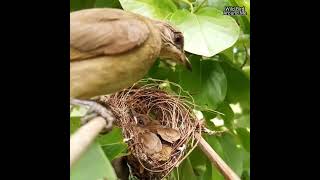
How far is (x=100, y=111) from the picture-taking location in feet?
4.12

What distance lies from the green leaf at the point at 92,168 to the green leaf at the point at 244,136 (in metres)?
0.64

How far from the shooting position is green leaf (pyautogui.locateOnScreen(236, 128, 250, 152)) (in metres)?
1.72

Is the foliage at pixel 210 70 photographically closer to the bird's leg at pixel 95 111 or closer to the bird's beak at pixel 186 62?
the bird's beak at pixel 186 62

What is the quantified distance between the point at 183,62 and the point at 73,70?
1.21 feet

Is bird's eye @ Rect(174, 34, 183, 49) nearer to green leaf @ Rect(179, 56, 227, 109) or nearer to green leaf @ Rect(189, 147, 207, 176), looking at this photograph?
green leaf @ Rect(179, 56, 227, 109)

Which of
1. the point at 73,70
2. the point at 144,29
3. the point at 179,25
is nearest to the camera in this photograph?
the point at 73,70

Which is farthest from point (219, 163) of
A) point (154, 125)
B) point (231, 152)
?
point (231, 152)

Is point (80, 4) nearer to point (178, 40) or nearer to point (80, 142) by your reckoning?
point (178, 40)

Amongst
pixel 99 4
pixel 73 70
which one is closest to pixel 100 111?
pixel 73 70

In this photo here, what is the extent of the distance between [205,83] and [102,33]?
419 mm

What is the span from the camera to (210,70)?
5.40 ft

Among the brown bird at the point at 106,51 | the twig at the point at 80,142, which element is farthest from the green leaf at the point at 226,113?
the twig at the point at 80,142

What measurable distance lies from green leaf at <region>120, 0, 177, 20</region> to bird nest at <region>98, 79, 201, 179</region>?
0.16m
